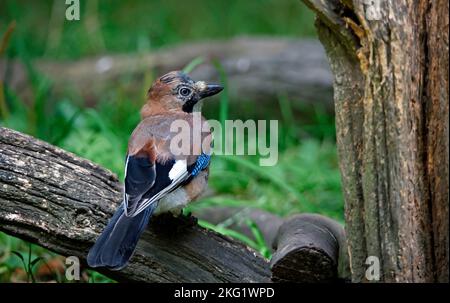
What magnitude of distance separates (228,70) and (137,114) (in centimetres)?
131

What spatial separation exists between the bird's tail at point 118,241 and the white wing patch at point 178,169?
0.61 feet

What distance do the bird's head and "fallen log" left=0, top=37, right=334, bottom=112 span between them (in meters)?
2.90

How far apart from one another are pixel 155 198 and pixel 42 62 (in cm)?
470

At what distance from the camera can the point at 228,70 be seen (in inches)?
288

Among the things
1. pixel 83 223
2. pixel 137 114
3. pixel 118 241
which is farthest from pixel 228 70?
pixel 118 241

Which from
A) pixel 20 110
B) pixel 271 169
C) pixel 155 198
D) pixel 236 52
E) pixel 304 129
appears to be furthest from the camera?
pixel 236 52

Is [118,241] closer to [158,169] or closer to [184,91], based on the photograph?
[158,169]

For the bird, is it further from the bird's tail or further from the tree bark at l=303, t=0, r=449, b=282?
the tree bark at l=303, t=0, r=449, b=282

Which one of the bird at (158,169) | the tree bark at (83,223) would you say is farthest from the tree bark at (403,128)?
the bird at (158,169)

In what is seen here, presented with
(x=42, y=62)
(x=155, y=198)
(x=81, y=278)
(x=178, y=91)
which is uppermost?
(x=42, y=62)

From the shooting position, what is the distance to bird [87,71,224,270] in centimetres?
327

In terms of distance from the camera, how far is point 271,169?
5.82 metres

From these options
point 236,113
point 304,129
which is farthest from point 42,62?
point 304,129
